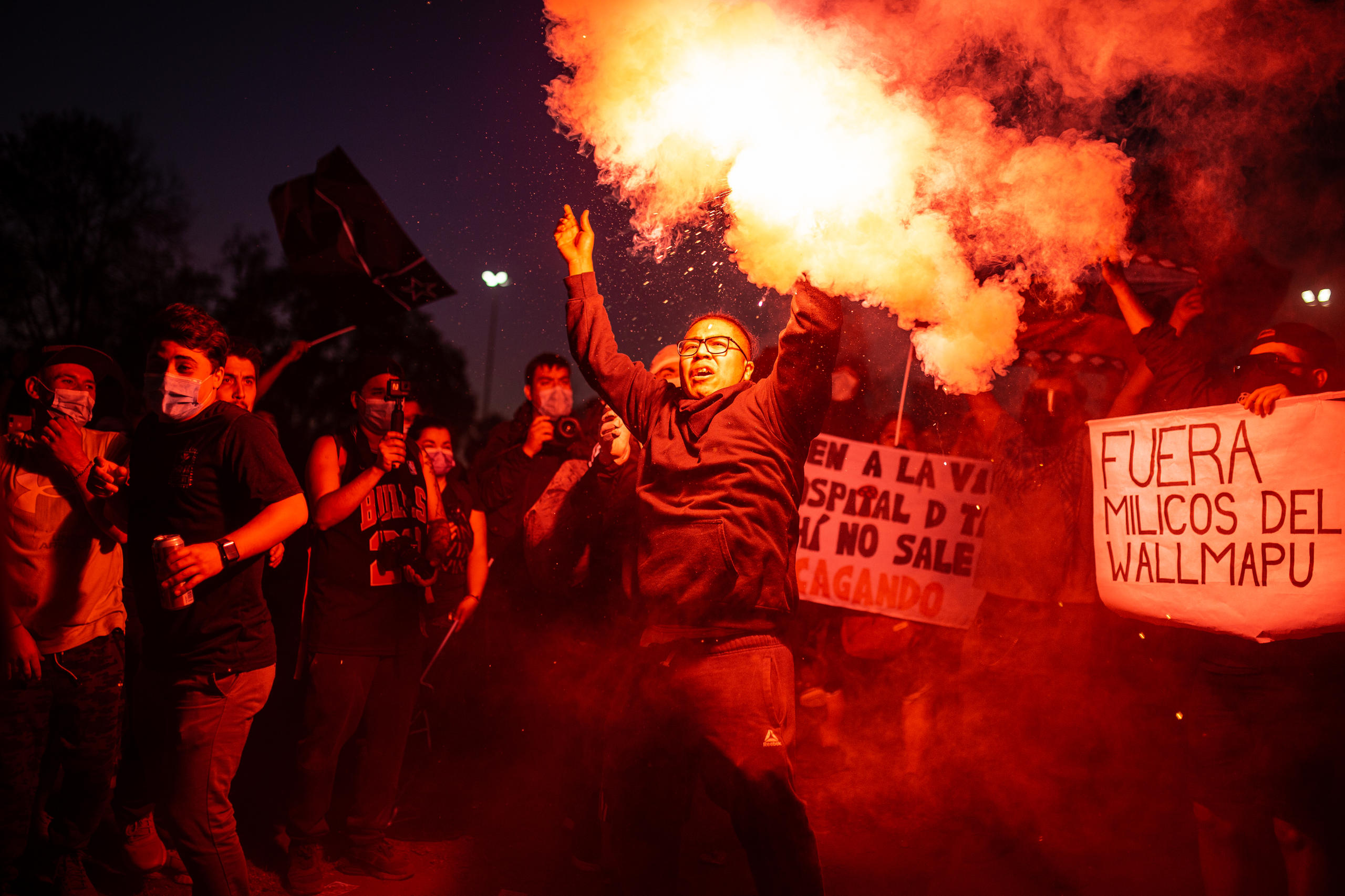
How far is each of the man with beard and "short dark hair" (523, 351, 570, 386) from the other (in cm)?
352

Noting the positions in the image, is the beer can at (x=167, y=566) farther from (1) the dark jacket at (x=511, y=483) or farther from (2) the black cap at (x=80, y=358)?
(1) the dark jacket at (x=511, y=483)

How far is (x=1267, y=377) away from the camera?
135 inches

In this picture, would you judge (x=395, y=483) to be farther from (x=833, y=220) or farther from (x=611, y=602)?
(x=833, y=220)

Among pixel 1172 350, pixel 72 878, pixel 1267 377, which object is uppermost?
pixel 1172 350

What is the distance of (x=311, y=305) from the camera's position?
41.2 feet

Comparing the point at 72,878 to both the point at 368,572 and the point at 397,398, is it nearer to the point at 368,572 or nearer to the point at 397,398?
the point at 368,572

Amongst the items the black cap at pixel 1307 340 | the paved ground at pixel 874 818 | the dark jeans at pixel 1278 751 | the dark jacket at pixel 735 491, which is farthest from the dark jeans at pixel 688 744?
the black cap at pixel 1307 340

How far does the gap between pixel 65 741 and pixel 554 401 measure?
281 cm

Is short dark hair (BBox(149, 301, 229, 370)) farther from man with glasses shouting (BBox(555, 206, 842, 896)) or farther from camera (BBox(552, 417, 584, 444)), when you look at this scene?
camera (BBox(552, 417, 584, 444))

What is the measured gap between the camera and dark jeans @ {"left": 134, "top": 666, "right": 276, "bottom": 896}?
254cm

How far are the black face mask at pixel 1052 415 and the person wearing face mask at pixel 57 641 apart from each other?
475 cm

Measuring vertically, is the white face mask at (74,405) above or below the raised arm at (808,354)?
below

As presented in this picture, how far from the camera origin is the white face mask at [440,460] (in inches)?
178

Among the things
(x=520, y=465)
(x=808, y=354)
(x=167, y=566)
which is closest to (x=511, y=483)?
(x=520, y=465)
